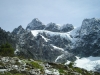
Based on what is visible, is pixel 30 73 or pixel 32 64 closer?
pixel 30 73

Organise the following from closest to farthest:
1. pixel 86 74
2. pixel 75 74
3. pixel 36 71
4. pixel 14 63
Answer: pixel 36 71 → pixel 14 63 → pixel 75 74 → pixel 86 74

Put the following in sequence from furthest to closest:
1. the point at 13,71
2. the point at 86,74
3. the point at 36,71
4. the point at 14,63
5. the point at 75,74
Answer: the point at 86,74 < the point at 75,74 < the point at 14,63 < the point at 36,71 < the point at 13,71

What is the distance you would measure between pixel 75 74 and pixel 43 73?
8195 mm

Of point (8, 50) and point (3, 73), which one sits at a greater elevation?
point (8, 50)

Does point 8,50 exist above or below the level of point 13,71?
above

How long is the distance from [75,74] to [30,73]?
11.0m

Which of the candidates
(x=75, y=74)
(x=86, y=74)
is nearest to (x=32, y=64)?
(x=75, y=74)

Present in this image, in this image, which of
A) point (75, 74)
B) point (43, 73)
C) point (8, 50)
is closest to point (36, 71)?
point (43, 73)

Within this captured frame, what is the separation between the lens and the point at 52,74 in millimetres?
31750

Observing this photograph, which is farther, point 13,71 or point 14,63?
point 14,63

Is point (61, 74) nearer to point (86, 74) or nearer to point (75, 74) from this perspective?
point (75, 74)

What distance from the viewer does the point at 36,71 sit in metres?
30.9

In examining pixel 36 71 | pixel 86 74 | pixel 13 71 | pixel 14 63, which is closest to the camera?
pixel 13 71

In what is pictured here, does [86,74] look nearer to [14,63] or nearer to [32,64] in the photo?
[32,64]
